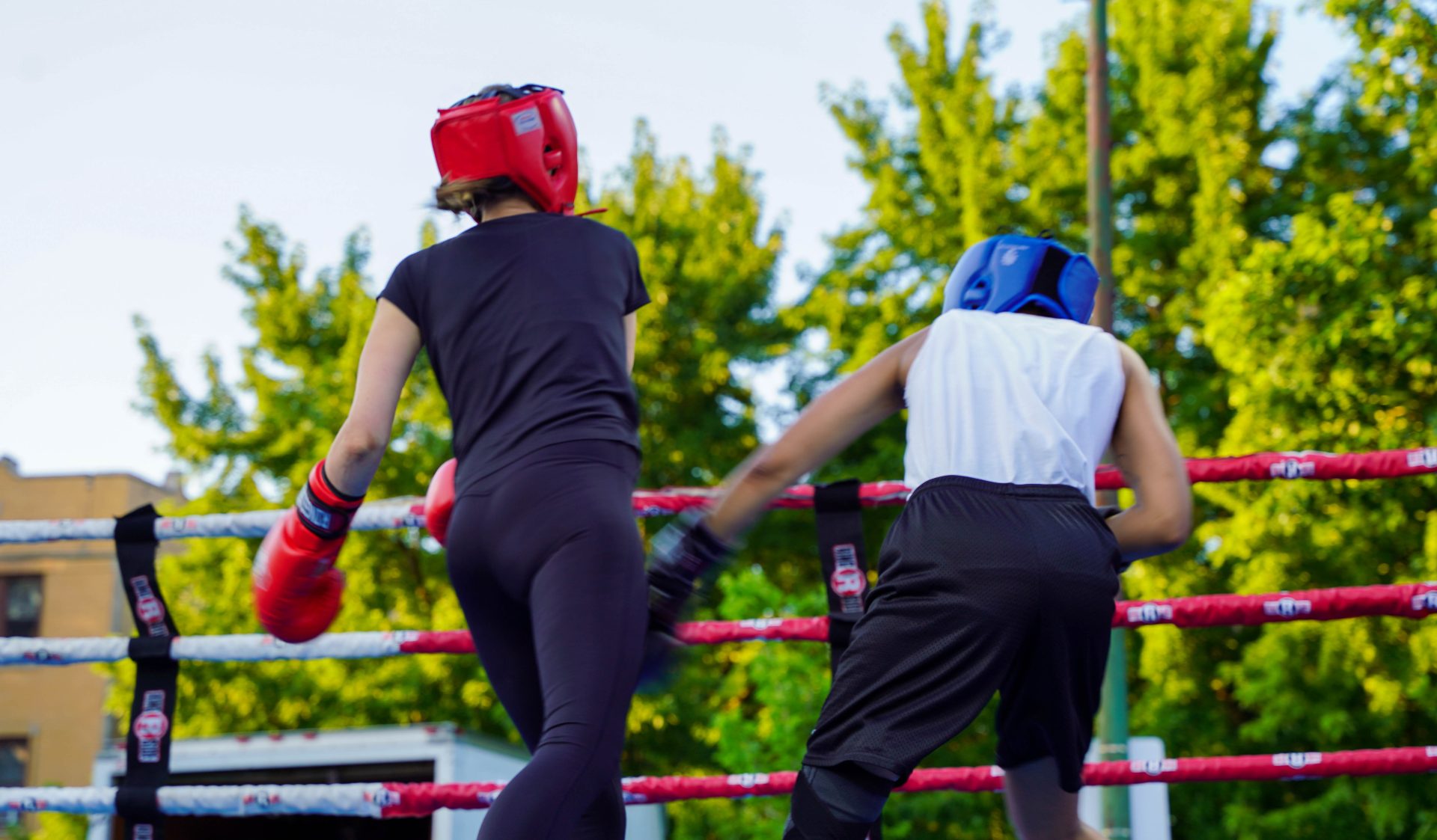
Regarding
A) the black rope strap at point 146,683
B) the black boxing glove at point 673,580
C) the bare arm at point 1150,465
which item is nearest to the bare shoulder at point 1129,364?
the bare arm at point 1150,465

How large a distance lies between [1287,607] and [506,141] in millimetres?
2183

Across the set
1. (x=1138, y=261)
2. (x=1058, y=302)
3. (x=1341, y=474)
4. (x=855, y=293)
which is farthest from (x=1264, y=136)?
(x=1058, y=302)

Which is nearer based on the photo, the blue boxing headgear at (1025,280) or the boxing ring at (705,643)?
the blue boxing headgear at (1025,280)

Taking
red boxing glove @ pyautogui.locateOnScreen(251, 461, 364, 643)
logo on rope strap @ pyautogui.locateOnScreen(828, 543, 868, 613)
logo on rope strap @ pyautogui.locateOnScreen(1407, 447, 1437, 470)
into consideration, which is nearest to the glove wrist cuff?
red boxing glove @ pyautogui.locateOnScreen(251, 461, 364, 643)

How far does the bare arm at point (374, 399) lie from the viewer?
7.45 feet

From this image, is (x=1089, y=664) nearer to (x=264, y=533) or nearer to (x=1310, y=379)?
(x=264, y=533)

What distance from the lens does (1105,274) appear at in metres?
7.98

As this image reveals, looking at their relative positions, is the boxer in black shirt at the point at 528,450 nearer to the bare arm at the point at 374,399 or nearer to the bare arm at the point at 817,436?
the bare arm at the point at 374,399

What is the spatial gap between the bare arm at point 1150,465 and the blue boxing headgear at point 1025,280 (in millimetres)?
154

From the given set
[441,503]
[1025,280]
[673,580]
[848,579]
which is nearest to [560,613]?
[673,580]

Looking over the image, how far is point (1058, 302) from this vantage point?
7.95ft

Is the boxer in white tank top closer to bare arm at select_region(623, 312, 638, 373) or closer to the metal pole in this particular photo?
bare arm at select_region(623, 312, 638, 373)

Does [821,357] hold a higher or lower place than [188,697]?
higher

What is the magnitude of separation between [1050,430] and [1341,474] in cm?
155
